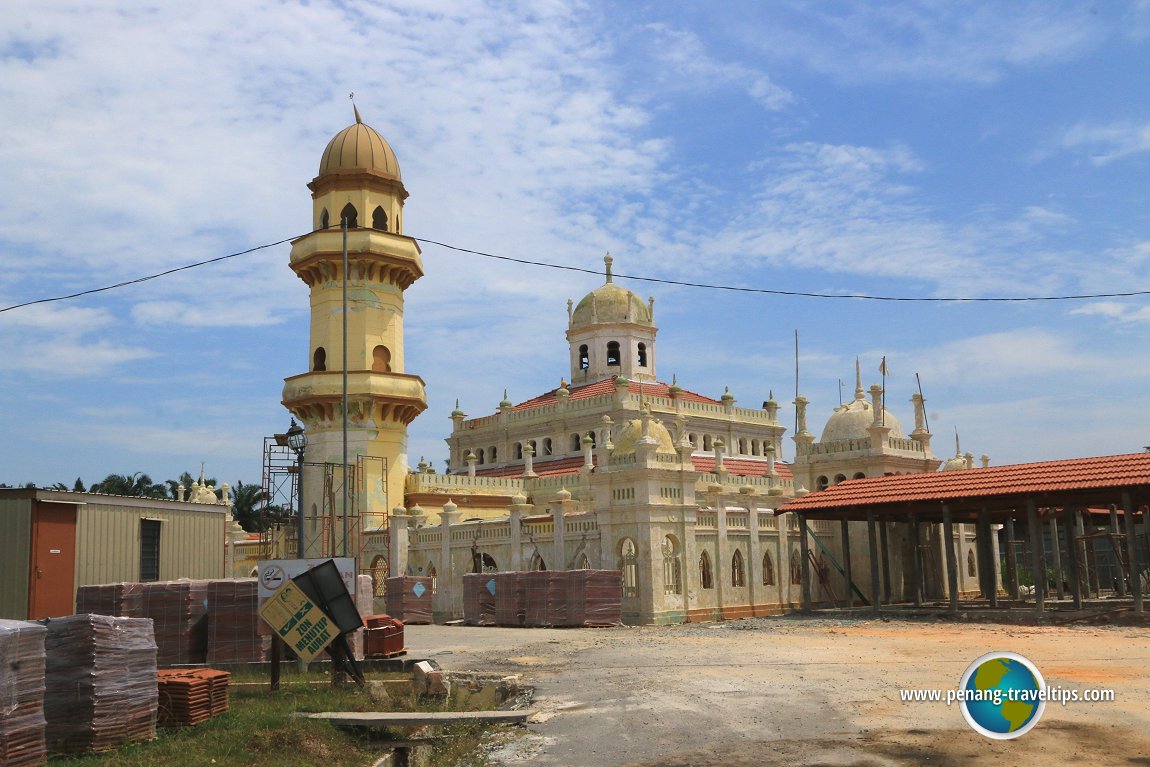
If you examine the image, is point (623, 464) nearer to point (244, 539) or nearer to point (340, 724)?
point (340, 724)

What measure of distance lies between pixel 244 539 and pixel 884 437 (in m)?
26.4

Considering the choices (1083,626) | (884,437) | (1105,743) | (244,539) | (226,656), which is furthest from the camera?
(244,539)

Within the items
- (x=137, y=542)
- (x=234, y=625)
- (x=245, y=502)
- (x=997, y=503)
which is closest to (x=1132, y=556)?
(x=997, y=503)

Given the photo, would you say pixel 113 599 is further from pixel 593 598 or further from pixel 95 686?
pixel 593 598

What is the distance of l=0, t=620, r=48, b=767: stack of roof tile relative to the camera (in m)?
10.1

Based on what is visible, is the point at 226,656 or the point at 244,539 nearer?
the point at 226,656

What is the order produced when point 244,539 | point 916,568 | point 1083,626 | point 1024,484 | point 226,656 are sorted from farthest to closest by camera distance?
point 244,539 < point 916,568 < point 1024,484 < point 1083,626 < point 226,656

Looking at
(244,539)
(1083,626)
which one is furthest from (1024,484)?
(244,539)

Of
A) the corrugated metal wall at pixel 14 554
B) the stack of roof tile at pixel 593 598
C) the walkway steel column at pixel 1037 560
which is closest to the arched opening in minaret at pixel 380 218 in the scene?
the stack of roof tile at pixel 593 598

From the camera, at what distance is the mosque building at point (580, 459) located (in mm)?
30547

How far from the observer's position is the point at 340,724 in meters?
12.9

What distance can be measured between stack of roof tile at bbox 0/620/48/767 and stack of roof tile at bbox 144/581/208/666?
29.5 feet

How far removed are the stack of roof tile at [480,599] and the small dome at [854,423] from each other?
641 inches
